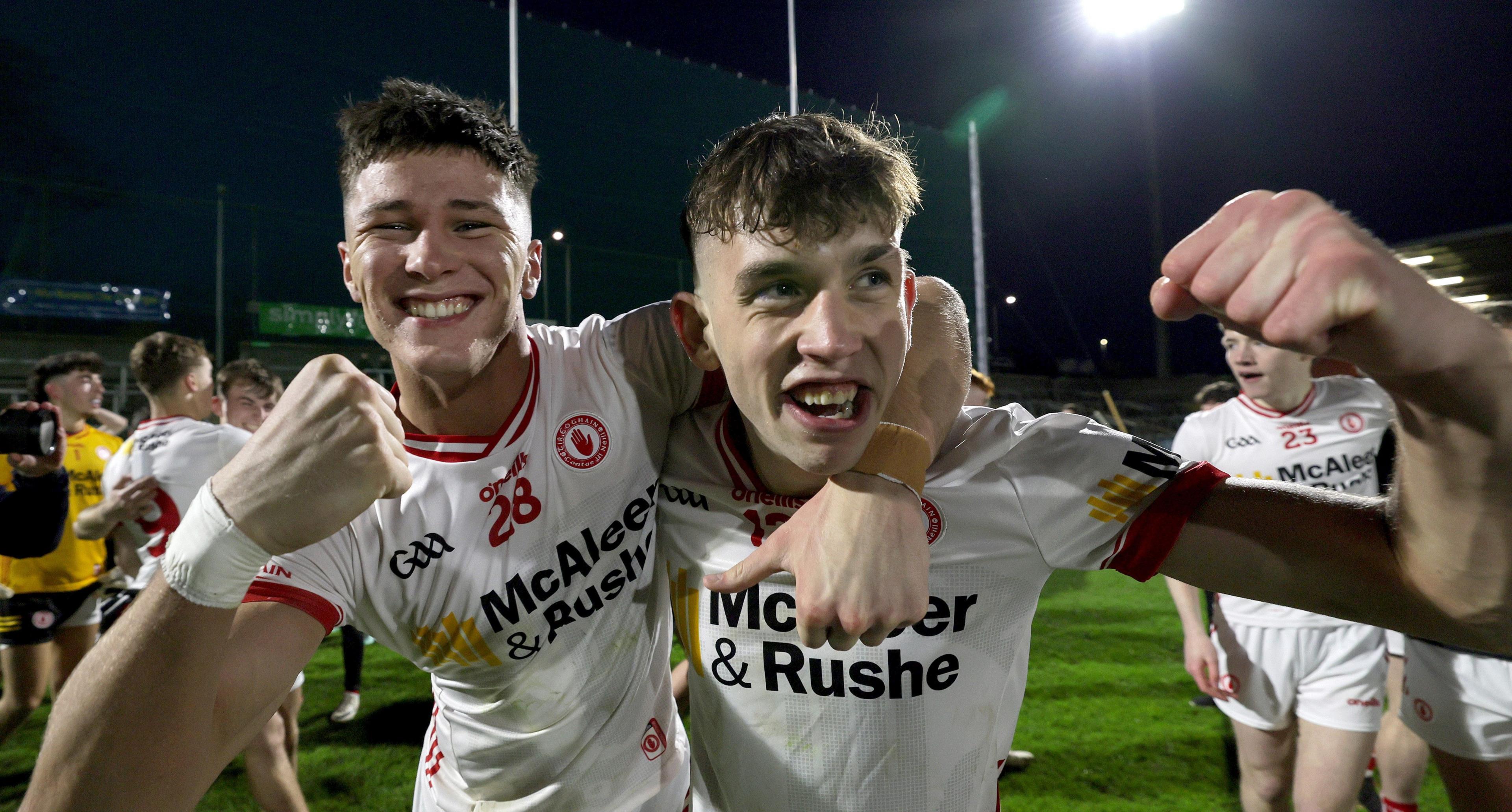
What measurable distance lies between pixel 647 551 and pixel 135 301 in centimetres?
1868

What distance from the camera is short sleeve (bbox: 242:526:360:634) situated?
1.45 m

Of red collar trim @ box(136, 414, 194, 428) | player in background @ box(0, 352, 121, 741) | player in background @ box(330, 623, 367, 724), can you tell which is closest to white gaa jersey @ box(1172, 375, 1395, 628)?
player in background @ box(330, 623, 367, 724)

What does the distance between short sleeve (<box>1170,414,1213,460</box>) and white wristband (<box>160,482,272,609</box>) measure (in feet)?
13.0

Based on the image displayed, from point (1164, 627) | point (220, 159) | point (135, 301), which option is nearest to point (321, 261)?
point (220, 159)

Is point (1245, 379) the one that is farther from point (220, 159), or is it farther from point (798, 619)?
point (220, 159)

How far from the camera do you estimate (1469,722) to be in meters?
2.75

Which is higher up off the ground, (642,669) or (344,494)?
(344,494)

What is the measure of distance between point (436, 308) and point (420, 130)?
1.39ft

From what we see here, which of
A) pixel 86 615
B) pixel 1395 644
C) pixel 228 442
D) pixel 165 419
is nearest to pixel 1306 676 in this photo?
pixel 1395 644

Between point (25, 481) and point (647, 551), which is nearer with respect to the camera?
point (647, 551)

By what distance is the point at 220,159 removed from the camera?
14.9m

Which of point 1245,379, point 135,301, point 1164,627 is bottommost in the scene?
point 1164,627

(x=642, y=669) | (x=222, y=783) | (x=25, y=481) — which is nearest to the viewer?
(x=642, y=669)

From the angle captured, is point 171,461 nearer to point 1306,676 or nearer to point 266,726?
point 266,726
